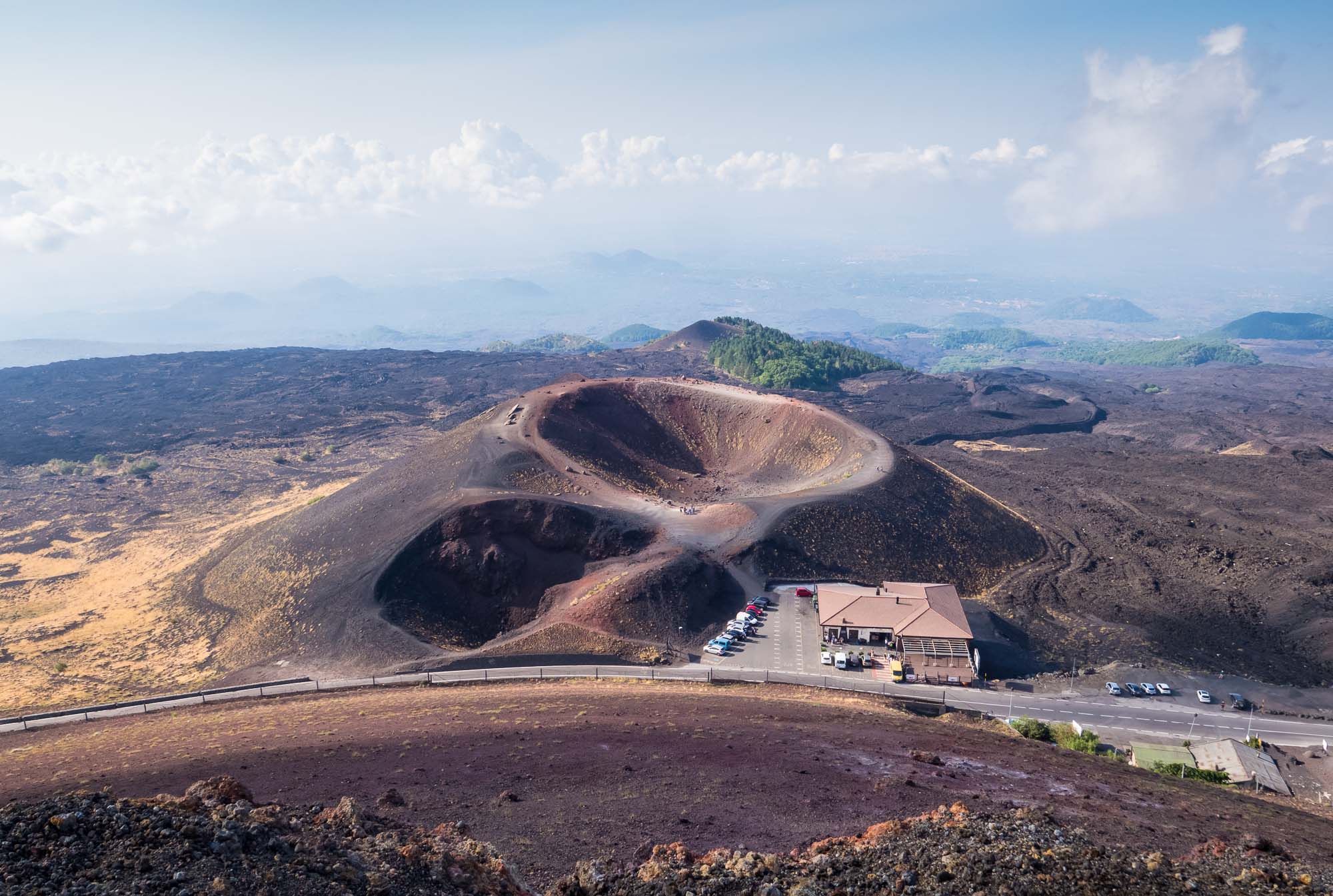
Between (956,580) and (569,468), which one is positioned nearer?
(956,580)

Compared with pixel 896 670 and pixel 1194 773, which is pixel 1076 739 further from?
pixel 896 670

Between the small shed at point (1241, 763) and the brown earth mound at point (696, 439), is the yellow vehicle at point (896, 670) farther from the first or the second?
the brown earth mound at point (696, 439)

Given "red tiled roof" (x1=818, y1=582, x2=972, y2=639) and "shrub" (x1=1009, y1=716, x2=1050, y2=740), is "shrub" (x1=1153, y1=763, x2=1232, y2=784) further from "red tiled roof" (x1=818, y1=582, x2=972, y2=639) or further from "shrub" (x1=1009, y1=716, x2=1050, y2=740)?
"red tiled roof" (x1=818, y1=582, x2=972, y2=639)

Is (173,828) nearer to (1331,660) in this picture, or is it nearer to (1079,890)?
(1079,890)

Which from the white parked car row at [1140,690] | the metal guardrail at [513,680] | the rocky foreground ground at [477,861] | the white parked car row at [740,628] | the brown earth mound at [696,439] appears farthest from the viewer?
the brown earth mound at [696,439]

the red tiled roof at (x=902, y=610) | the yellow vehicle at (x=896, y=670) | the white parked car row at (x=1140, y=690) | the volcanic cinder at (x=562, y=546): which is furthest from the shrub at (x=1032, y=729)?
the volcanic cinder at (x=562, y=546)

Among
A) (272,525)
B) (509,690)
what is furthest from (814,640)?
(272,525)

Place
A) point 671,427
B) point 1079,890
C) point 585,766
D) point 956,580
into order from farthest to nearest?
point 671,427 < point 956,580 < point 585,766 < point 1079,890
